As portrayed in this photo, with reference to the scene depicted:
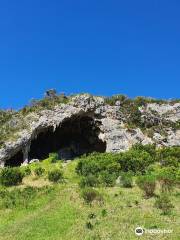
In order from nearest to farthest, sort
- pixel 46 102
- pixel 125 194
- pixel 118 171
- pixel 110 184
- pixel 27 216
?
pixel 27 216 → pixel 125 194 → pixel 110 184 → pixel 118 171 → pixel 46 102

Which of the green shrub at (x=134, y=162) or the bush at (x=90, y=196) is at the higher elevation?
the green shrub at (x=134, y=162)

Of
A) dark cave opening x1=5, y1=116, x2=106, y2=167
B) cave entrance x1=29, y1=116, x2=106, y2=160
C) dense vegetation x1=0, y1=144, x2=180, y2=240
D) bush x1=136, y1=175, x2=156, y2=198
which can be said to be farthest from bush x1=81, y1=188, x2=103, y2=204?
cave entrance x1=29, y1=116, x2=106, y2=160

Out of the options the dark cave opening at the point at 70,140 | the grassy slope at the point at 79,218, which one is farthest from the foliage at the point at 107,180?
the dark cave opening at the point at 70,140

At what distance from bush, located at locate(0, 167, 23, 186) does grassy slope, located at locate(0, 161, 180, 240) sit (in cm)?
646

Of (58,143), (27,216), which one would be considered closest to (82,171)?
(27,216)

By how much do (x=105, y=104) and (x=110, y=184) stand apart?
23.9m

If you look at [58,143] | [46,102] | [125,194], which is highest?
[46,102]

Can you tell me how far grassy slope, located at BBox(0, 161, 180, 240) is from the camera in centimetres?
2297

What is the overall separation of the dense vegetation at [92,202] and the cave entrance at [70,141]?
16.4 metres

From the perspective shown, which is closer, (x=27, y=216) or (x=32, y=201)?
(x=27, y=216)

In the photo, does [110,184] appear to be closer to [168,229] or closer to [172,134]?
[168,229]

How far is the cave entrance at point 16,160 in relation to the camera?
5451 cm

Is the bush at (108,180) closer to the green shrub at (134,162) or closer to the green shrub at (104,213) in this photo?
the green shrub at (134,162)

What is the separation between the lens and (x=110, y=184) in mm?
33906
